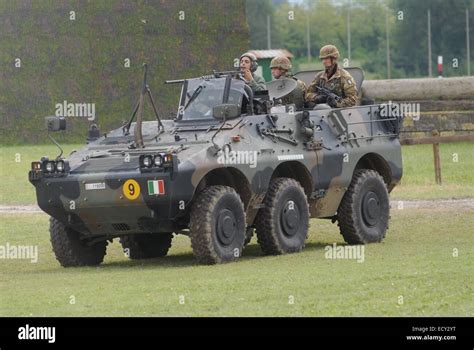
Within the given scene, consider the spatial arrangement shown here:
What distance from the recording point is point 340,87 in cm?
2111

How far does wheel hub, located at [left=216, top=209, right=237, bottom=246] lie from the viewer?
1762cm

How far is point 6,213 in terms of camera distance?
26156mm

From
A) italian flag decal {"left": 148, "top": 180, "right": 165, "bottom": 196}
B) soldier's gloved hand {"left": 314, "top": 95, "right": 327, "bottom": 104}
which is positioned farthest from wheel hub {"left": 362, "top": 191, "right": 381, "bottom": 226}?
italian flag decal {"left": 148, "top": 180, "right": 165, "bottom": 196}

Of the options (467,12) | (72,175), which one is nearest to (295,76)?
(72,175)

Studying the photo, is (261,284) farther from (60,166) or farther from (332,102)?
(332,102)

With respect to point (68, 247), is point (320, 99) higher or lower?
higher

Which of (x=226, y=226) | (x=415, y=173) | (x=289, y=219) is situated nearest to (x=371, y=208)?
(x=289, y=219)

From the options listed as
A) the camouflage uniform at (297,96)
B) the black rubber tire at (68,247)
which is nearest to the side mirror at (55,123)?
the black rubber tire at (68,247)

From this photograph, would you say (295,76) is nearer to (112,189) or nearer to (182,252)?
(182,252)

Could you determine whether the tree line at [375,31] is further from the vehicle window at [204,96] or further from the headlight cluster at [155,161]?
the headlight cluster at [155,161]

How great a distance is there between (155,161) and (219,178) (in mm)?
1409

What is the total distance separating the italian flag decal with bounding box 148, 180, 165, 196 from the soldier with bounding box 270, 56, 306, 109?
414cm

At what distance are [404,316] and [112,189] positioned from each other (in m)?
5.20
